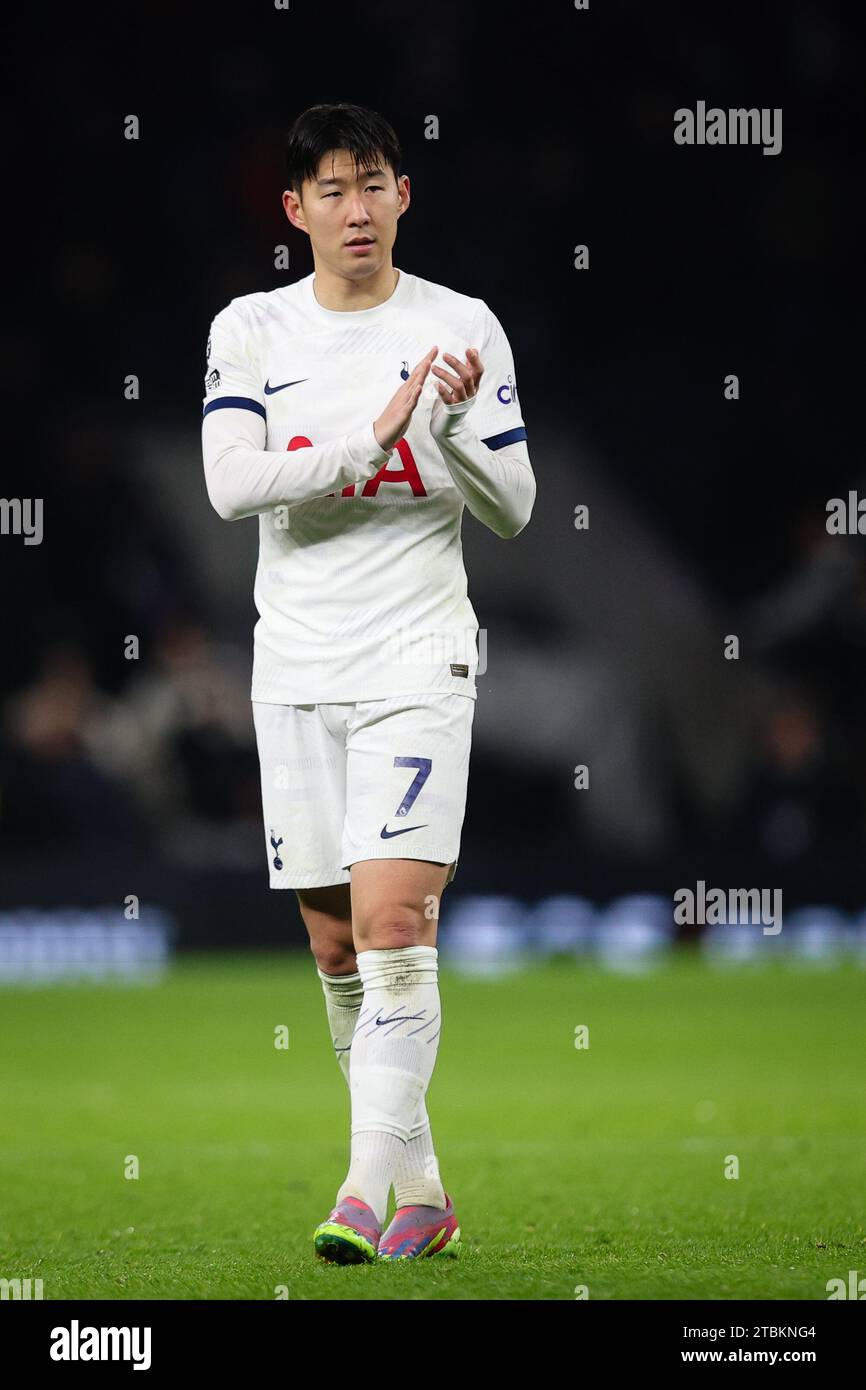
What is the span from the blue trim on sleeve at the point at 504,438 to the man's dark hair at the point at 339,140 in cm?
68

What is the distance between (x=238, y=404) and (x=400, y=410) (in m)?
0.54

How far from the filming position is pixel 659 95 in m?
17.2

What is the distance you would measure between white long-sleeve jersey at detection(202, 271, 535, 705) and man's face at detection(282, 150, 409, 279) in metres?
0.17

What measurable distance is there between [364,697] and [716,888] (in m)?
9.15

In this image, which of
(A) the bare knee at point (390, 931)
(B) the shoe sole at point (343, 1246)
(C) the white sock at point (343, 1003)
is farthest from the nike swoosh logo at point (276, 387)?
(B) the shoe sole at point (343, 1246)

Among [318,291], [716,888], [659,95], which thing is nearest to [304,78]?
[659,95]

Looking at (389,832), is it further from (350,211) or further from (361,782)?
(350,211)

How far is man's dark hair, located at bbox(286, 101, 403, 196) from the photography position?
15.3 ft

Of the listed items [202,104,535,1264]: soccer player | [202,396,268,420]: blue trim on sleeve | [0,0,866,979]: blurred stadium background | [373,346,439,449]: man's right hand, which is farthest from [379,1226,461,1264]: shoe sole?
[0,0,866,979]: blurred stadium background

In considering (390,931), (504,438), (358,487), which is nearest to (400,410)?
(358,487)

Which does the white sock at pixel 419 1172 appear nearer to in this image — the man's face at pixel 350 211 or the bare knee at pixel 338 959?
the bare knee at pixel 338 959

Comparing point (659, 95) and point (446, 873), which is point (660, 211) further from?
point (446, 873)

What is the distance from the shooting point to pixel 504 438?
478cm

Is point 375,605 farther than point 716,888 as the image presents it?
No
